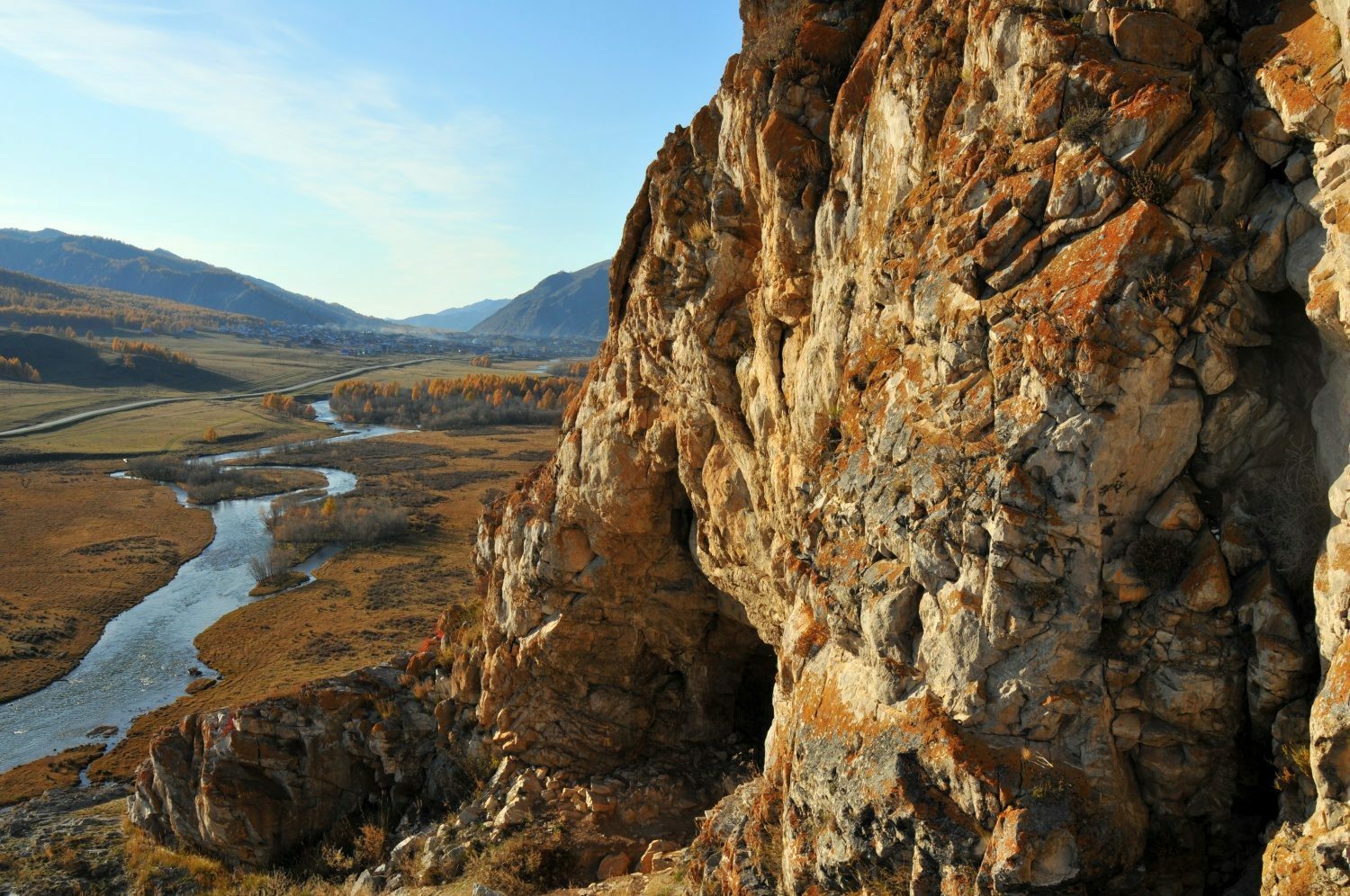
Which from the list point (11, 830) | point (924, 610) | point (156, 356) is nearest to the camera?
point (924, 610)

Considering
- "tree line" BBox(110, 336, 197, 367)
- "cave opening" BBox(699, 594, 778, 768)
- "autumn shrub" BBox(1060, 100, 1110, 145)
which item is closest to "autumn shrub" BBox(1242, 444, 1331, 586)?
"autumn shrub" BBox(1060, 100, 1110, 145)

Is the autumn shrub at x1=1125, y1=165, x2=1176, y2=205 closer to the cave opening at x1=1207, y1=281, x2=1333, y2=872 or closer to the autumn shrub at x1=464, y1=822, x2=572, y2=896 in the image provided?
the cave opening at x1=1207, y1=281, x2=1333, y2=872

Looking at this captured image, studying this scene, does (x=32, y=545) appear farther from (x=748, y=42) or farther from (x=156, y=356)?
(x=156, y=356)

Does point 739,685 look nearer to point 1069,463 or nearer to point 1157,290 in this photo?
point 1069,463

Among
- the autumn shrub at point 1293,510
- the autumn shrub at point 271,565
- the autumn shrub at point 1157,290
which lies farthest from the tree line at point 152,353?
the autumn shrub at point 1293,510

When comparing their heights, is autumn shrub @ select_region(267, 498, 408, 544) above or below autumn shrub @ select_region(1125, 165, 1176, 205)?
below

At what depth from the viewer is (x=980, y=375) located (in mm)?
8680

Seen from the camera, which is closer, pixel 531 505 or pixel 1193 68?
pixel 1193 68

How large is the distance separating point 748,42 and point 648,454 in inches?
310

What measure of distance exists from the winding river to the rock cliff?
3431cm

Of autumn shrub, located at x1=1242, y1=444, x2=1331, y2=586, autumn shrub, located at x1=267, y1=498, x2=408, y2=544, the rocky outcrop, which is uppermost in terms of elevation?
autumn shrub, located at x1=1242, y1=444, x2=1331, y2=586

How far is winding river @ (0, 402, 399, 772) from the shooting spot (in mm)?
34375

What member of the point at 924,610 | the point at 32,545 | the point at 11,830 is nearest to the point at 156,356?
the point at 32,545

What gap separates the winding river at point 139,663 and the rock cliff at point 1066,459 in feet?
113
